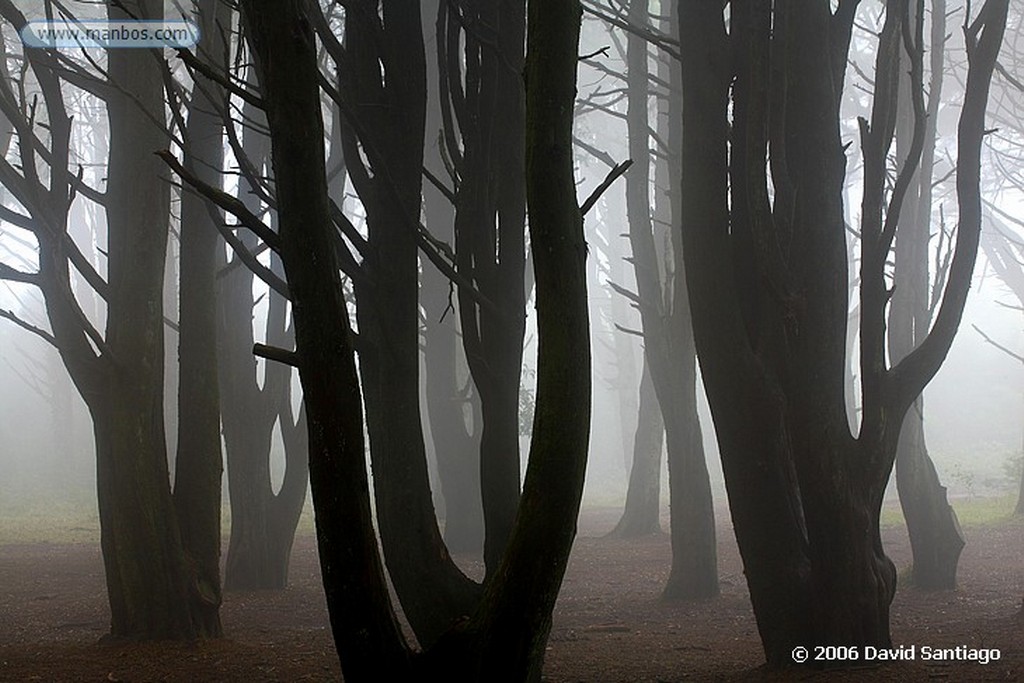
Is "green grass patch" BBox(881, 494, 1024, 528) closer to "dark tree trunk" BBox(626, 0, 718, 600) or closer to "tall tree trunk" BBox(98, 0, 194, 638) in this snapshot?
"dark tree trunk" BBox(626, 0, 718, 600)

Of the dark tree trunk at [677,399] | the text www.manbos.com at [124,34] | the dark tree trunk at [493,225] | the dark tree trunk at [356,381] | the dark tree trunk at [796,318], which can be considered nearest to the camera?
the dark tree trunk at [356,381]

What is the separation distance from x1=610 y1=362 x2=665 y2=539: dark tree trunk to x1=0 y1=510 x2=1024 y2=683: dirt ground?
5.33 feet

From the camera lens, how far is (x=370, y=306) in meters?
4.21

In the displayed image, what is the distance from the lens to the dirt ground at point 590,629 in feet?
14.8

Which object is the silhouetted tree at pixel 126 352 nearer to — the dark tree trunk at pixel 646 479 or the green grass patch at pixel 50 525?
the dark tree trunk at pixel 646 479

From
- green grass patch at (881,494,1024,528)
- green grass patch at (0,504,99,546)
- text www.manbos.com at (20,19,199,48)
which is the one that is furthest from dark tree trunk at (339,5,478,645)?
green grass patch at (0,504,99,546)

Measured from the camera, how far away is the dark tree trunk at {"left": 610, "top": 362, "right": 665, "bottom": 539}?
1421 centimetres

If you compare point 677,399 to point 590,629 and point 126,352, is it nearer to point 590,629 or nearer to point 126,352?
point 590,629

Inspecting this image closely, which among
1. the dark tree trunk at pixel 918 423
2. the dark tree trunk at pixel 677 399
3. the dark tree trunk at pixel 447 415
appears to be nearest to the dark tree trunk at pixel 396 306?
the dark tree trunk at pixel 677 399

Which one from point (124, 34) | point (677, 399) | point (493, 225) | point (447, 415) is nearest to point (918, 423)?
point (677, 399)

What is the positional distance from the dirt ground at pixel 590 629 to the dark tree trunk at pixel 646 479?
5.33 feet

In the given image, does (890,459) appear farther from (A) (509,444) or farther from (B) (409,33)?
(B) (409,33)

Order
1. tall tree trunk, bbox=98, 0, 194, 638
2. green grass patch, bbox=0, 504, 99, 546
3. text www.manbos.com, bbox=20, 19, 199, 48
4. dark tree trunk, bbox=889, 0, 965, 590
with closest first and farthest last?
tall tree trunk, bbox=98, 0, 194, 638 → text www.manbos.com, bbox=20, 19, 199, 48 → dark tree trunk, bbox=889, 0, 965, 590 → green grass patch, bbox=0, 504, 99, 546

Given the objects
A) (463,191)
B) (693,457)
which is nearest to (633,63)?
(693,457)
